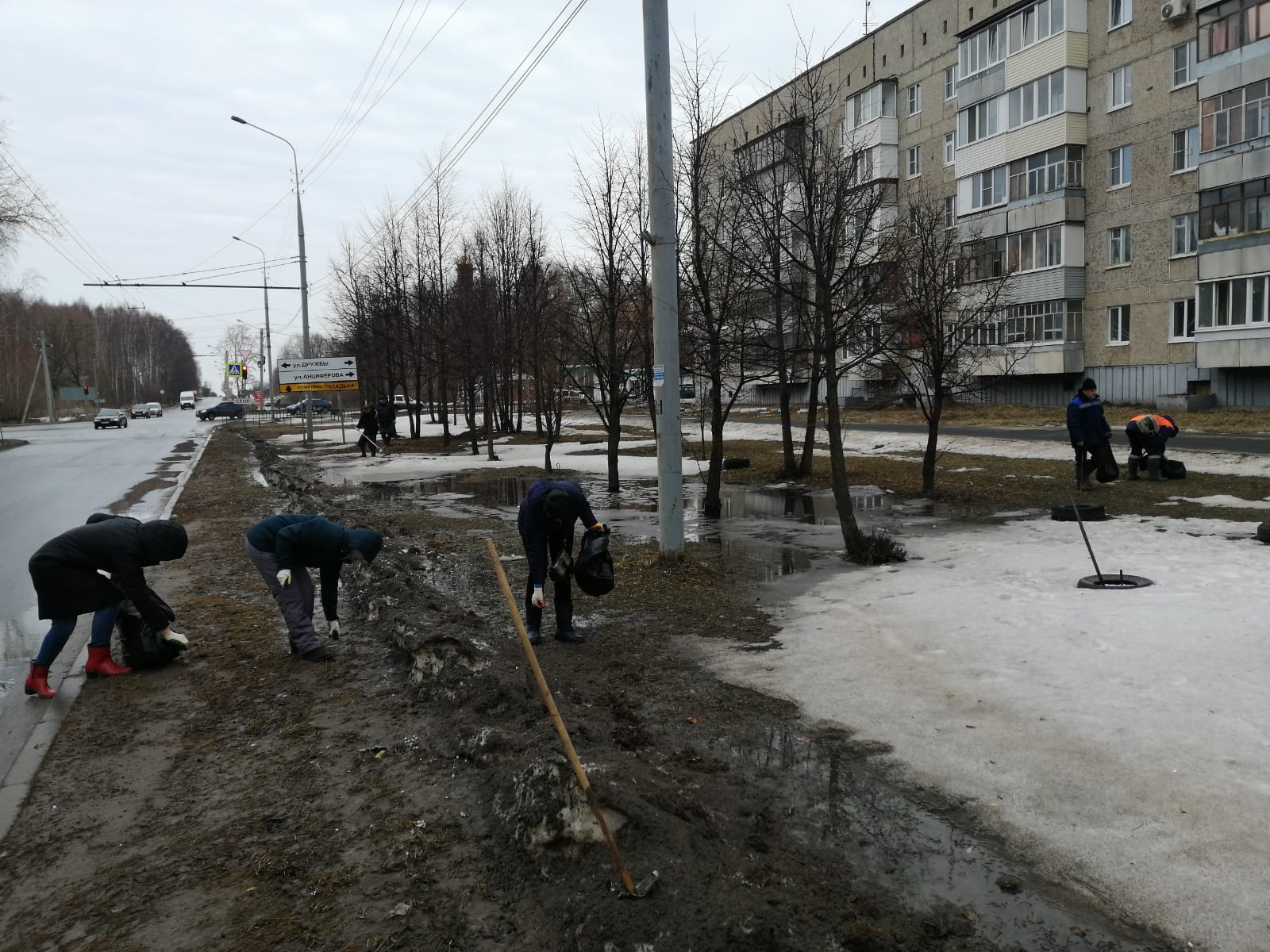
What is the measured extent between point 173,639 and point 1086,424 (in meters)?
12.5

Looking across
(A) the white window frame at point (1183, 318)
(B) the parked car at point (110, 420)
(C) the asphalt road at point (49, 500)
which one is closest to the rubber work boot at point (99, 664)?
(C) the asphalt road at point (49, 500)

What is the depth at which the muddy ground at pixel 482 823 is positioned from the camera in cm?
312

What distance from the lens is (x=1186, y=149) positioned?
28875 mm

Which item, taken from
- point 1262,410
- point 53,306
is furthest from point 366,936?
point 53,306

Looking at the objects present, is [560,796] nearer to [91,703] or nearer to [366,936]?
[366,936]

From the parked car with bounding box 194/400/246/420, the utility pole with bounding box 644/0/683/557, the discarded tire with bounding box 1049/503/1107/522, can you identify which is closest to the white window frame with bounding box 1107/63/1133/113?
the discarded tire with bounding box 1049/503/1107/522

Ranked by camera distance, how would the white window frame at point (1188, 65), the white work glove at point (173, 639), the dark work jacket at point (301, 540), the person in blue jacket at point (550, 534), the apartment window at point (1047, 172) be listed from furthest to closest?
the apartment window at point (1047, 172)
the white window frame at point (1188, 65)
the white work glove at point (173, 639)
the person in blue jacket at point (550, 534)
the dark work jacket at point (301, 540)

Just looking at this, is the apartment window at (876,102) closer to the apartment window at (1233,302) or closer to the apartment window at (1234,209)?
the apartment window at (1234,209)

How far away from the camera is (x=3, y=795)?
4.52m

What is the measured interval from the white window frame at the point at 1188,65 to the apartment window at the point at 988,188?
23.7 feet

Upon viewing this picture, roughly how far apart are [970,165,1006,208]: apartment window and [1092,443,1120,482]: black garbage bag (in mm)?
25308

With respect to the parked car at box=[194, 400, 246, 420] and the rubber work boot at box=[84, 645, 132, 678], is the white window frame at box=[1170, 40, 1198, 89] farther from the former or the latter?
the parked car at box=[194, 400, 246, 420]

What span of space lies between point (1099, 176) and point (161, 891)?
36.4m

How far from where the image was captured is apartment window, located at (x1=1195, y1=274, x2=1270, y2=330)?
85.5 feet
